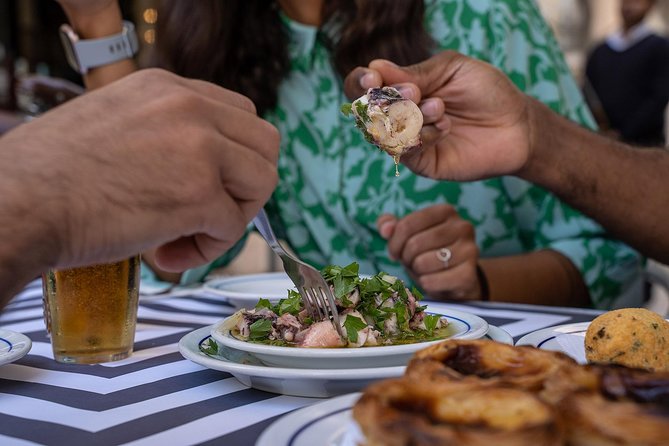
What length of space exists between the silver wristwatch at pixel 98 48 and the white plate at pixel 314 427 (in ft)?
5.60

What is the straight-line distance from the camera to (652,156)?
1.79 metres

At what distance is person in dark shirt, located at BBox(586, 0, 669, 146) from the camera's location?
5.30m

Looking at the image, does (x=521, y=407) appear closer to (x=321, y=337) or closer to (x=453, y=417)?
(x=453, y=417)

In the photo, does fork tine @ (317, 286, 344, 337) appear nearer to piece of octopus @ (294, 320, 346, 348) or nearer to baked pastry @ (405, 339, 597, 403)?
piece of octopus @ (294, 320, 346, 348)

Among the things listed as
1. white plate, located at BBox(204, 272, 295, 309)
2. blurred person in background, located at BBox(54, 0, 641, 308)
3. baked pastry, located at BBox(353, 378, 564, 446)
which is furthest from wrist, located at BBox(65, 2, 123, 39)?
baked pastry, located at BBox(353, 378, 564, 446)

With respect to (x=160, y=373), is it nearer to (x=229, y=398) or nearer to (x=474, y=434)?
(x=229, y=398)

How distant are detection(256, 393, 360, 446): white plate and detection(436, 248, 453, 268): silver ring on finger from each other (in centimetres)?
100

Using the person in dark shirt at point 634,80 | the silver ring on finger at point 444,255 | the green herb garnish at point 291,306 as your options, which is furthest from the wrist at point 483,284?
the person in dark shirt at point 634,80

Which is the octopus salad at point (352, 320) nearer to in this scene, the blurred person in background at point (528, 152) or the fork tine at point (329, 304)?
the fork tine at point (329, 304)

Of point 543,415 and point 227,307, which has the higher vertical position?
point 543,415

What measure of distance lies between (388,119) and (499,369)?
2.21 feet

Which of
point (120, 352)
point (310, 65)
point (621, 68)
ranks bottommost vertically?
point (621, 68)

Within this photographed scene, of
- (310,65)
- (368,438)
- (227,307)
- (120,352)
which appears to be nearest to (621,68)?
(310,65)

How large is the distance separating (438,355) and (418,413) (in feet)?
0.41
